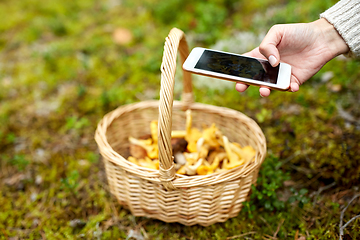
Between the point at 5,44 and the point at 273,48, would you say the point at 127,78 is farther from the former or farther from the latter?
the point at 5,44

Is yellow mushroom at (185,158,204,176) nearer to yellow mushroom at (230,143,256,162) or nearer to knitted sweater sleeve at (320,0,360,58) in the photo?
yellow mushroom at (230,143,256,162)

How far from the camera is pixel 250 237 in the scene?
1902 mm

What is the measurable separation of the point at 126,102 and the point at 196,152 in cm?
151

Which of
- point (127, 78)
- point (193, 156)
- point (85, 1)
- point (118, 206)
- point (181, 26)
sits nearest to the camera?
point (193, 156)

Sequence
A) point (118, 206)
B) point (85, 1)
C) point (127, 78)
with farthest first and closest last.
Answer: point (85, 1), point (127, 78), point (118, 206)

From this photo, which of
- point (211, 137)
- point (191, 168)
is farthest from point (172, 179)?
point (211, 137)

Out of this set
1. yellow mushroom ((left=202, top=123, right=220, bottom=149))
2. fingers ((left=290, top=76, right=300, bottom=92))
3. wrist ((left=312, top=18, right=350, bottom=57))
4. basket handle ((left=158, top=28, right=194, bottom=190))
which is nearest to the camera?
basket handle ((left=158, top=28, right=194, bottom=190))

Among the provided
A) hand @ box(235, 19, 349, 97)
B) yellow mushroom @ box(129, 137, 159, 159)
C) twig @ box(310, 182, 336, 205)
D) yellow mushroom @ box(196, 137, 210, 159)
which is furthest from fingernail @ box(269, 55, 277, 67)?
twig @ box(310, 182, 336, 205)

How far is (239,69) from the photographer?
1.66 meters

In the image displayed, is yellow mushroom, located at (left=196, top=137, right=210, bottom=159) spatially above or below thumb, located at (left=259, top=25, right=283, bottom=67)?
below

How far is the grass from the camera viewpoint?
6.57 feet

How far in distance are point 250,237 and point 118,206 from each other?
3.74 feet

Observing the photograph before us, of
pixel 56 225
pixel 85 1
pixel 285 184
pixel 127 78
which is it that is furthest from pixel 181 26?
pixel 56 225

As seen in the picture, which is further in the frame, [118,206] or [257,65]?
[118,206]
